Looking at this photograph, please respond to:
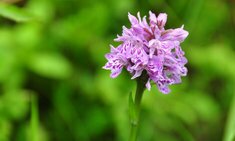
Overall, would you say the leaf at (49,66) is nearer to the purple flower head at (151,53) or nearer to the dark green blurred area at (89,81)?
the dark green blurred area at (89,81)

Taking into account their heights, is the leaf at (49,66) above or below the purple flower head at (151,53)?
above

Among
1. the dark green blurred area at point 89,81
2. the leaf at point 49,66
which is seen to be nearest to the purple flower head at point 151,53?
the dark green blurred area at point 89,81

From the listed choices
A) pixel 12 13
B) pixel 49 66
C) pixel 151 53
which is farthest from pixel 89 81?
pixel 151 53

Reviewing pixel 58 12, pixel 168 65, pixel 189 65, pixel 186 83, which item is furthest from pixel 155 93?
pixel 168 65

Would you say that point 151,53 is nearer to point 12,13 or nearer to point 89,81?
point 12,13

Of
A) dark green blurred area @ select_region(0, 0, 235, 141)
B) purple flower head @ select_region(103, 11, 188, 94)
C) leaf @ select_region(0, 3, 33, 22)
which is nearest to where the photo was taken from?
purple flower head @ select_region(103, 11, 188, 94)

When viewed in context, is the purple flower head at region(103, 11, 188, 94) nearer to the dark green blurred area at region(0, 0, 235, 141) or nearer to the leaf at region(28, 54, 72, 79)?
the dark green blurred area at region(0, 0, 235, 141)

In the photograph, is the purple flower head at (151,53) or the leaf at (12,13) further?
the leaf at (12,13)

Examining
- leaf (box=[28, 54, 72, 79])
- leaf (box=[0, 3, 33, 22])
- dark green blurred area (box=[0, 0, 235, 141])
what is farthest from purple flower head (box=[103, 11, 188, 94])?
leaf (box=[28, 54, 72, 79])
